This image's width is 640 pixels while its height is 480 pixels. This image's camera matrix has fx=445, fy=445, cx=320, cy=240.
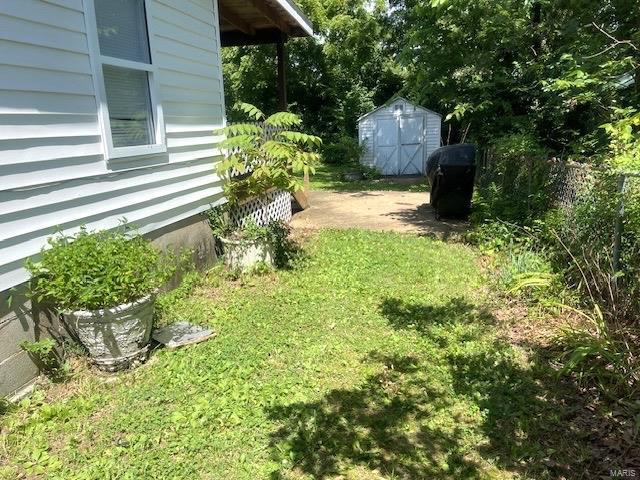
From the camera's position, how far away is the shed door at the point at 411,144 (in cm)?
1659

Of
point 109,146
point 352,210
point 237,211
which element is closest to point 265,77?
point 352,210

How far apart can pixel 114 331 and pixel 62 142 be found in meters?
1.49

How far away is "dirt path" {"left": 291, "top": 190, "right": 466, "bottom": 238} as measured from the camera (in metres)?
8.12

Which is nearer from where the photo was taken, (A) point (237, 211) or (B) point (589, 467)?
(B) point (589, 467)

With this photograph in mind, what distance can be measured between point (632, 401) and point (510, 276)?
6.74ft

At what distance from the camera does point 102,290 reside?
125 inches

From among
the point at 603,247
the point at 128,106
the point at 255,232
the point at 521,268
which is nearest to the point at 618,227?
the point at 603,247

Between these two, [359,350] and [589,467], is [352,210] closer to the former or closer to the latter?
[359,350]

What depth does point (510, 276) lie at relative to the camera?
4.89 metres

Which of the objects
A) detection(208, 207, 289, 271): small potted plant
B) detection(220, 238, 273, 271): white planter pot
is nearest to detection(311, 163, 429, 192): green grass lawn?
detection(208, 207, 289, 271): small potted plant

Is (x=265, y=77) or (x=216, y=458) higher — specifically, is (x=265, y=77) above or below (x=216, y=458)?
above

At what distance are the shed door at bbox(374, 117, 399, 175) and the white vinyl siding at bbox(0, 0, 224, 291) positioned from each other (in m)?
12.4

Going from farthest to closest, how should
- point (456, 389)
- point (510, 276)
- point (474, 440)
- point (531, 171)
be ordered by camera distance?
point (531, 171)
point (510, 276)
point (456, 389)
point (474, 440)

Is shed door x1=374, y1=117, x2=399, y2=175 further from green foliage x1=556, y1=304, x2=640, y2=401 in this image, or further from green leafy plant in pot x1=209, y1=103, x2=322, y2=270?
green foliage x1=556, y1=304, x2=640, y2=401
